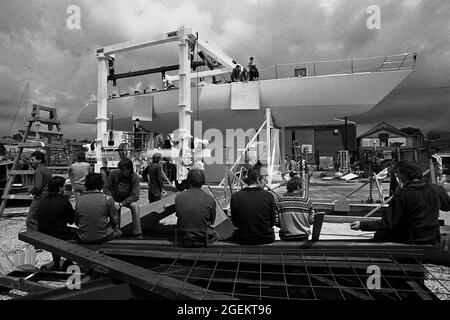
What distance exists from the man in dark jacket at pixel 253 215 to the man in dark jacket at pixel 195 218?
0.25 meters

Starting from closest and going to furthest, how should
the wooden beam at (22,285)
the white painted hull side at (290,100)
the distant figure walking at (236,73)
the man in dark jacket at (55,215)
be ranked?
1. the wooden beam at (22,285)
2. the man in dark jacket at (55,215)
3. the white painted hull side at (290,100)
4. the distant figure walking at (236,73)

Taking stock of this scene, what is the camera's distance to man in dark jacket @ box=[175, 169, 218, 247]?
2.92 meters

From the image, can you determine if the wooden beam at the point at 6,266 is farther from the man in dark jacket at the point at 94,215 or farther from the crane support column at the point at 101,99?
the crane support column at the point at 101,99

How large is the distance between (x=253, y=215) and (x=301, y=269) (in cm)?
63

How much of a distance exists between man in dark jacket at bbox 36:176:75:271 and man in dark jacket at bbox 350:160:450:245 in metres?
3.14

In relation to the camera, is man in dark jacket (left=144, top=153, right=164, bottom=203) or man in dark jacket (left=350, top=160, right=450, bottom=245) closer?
man in dark jacket (left=350, top=160, right=450, bottom=245)

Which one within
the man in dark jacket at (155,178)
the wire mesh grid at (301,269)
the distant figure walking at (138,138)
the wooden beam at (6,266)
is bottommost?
the wooden beam at (6,266)

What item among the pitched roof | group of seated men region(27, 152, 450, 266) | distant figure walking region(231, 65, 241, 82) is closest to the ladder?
group of seated men region(27, 152, 450, 266)

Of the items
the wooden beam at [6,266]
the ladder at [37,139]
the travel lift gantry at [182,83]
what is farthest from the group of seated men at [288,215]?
the travel lift gantry at [182,83]

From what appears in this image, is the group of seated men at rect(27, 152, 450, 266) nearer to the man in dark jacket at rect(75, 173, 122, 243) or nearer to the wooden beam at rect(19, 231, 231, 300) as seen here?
the man in dark jacket at rect(75, 173, 122, 243)

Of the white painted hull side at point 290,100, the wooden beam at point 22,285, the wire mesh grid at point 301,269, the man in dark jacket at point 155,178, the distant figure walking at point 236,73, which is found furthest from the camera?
the distant figure walking at point 236,73

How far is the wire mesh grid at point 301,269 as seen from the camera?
2.58m

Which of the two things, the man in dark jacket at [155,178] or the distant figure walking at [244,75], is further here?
the distant figure walking at [244,75]

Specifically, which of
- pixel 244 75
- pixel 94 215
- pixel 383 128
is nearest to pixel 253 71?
pixel 244 75
